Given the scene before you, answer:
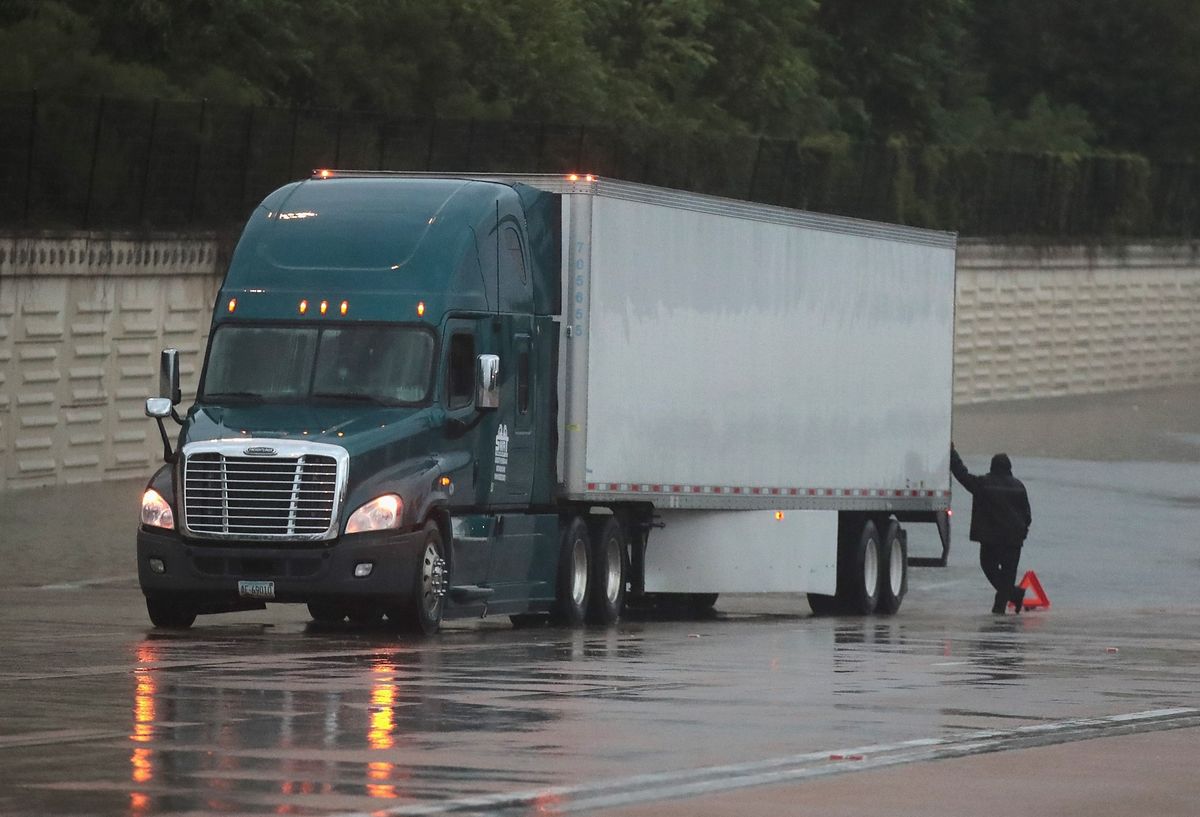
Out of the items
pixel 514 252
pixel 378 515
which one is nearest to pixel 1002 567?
pixel 514 252

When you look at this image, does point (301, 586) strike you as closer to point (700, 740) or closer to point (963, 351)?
point (700, 740)

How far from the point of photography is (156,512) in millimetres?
21391

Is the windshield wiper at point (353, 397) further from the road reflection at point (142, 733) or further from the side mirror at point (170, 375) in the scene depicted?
the road reflection at point (142, 733)

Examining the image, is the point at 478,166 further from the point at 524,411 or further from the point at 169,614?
the point at 169,614

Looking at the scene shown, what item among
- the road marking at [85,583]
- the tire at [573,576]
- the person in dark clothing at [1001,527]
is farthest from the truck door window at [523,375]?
the person in dark clothing at [1001,527]

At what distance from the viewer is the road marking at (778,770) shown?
36.0ft

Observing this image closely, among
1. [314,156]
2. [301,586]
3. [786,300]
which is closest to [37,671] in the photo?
[301,586]

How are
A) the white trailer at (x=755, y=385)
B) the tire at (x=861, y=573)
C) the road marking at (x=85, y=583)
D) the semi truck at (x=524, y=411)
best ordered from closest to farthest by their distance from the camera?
the semi truck at (x=524, y=411), the white trailer at (x=755, y=385), the road marking at (x=85, y=583), the tire at (x=861, y=573)

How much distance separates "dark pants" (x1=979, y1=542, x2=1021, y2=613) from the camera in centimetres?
2930

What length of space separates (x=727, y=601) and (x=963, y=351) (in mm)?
30368

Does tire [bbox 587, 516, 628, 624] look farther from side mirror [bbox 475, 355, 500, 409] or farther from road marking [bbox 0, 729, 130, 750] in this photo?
road marking [bbox 0, 729, 130, 750]

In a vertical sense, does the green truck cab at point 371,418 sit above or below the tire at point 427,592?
above

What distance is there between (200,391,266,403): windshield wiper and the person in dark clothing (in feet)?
32.9

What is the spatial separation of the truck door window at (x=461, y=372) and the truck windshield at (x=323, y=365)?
255mm
